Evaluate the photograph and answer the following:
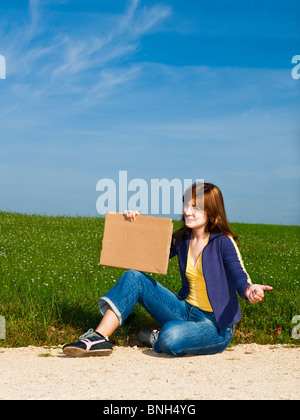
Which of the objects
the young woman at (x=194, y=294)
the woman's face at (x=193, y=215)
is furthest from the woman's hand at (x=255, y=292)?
the woman's face at (x=193, y=215)

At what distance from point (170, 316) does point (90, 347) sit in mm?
917

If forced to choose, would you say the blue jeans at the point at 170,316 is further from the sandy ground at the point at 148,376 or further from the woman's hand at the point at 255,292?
the woman's hand at the point at 255,292

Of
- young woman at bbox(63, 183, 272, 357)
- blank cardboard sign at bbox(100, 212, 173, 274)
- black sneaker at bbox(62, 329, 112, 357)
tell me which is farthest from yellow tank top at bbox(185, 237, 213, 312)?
black sneaker at bbox(62, 329, 112, 357)

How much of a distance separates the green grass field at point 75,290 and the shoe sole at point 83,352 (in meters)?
0.84

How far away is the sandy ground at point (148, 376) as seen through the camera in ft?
14.3

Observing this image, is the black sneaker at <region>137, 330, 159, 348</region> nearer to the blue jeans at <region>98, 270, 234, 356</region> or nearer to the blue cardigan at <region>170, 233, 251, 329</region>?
the blue jeans at <region>98, 270, 234, 356</region>

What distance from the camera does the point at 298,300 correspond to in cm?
771

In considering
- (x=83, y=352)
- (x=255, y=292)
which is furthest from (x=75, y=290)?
(x=255, y=292)

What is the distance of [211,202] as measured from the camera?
18.4 feet

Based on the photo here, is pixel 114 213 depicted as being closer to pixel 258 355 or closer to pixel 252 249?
pixel 258 355

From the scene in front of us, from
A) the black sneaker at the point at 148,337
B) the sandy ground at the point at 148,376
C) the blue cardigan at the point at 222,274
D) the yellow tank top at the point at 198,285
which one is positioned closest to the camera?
the sandy ground at the point at 148,376

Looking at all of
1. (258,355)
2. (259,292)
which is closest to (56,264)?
(258,355)

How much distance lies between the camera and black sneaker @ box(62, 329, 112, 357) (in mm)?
5613
